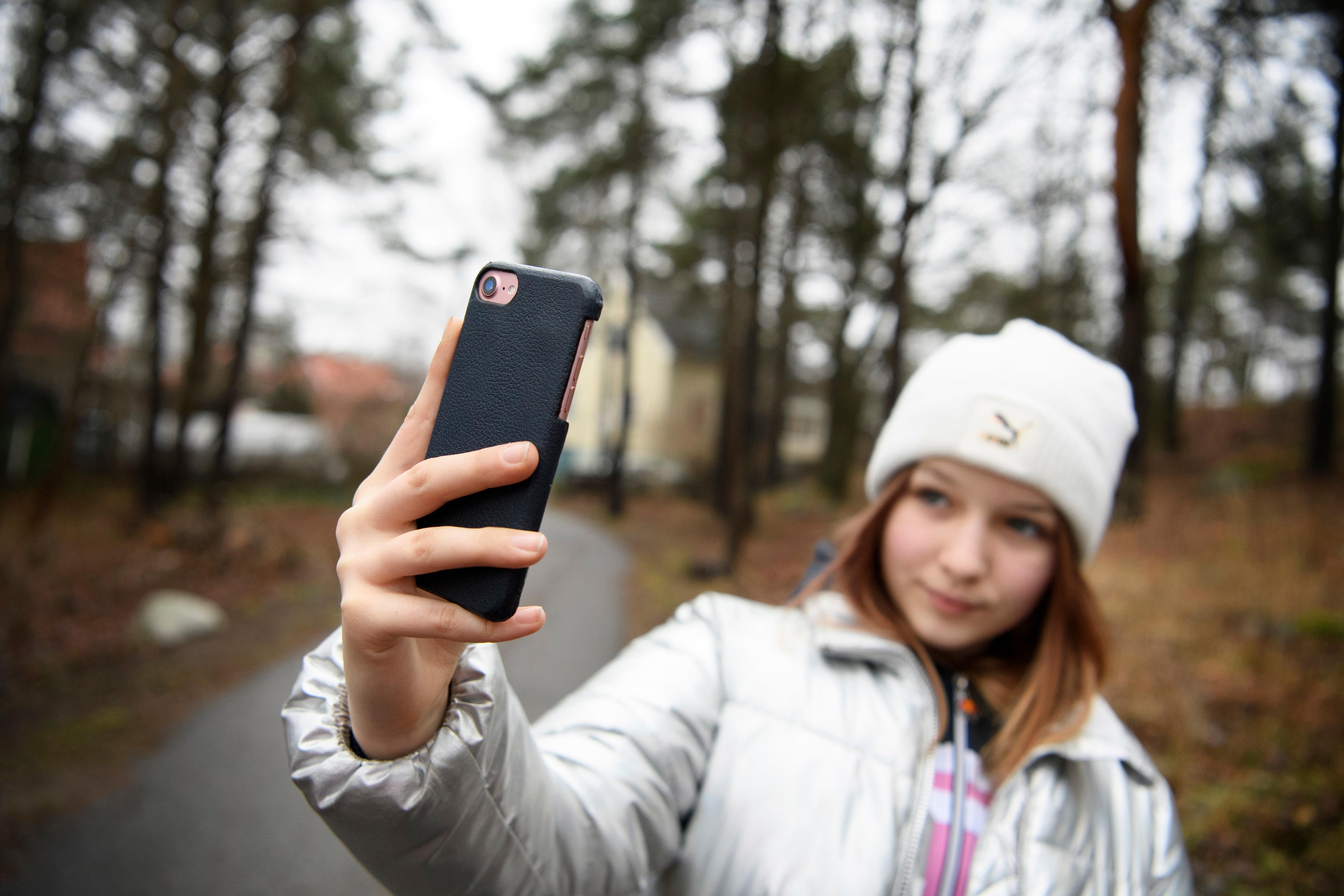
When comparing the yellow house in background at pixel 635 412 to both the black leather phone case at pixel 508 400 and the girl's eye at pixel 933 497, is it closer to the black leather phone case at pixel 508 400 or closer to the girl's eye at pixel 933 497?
the girl's eye at pixel 933 497

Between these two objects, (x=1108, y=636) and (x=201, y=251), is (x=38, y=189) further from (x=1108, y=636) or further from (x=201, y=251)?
(x=1108, y=636)

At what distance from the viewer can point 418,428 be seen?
846mm

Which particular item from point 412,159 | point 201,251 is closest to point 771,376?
point 412,159

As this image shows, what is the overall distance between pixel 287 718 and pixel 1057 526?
1.69 metres

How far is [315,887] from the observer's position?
8.91ft

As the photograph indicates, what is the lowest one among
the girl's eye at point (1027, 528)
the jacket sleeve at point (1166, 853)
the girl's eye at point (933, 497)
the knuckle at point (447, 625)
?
the jacket sleeve at point (1166, 853)

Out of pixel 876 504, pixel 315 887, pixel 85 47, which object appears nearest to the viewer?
pixel 876 504

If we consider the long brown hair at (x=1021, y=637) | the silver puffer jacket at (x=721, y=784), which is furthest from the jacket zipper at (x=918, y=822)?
the long brown hair at (x=1021, y=637)

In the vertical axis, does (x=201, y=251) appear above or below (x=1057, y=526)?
above

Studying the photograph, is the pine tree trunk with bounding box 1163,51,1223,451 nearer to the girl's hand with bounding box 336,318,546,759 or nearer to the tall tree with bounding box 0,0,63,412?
the girl's hand with bounding box 336,318,546,759

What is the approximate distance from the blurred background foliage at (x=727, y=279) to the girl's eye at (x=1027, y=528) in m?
2.70

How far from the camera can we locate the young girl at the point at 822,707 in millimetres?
850

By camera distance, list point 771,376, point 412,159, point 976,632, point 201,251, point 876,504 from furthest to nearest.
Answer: point 771,376 → point 412,159 → point 201,251 → point 876,504 → point 976,632

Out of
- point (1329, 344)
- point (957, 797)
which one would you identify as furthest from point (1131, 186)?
point (1329, 344)
